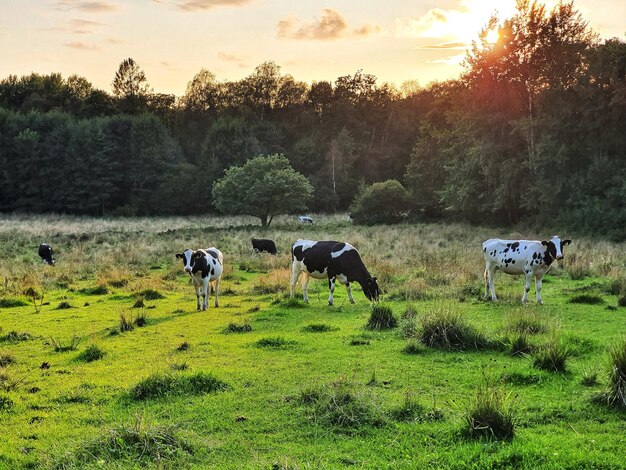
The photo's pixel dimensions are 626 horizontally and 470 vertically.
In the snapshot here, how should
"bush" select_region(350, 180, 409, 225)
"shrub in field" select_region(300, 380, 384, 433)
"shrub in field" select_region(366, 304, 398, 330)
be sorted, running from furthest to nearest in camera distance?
"bush" select_region(350, 180, 409, 225) < "shrub in field" select_region(366, 304, 398, 330) < "shrub in field" select_region(300, 380, 384, 433)

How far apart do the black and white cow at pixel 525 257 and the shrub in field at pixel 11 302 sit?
550 inches

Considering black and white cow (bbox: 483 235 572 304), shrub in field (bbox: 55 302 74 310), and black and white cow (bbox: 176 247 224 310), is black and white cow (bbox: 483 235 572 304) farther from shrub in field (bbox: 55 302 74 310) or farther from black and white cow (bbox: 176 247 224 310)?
shrub in field (bbox: 55 302 74 310)

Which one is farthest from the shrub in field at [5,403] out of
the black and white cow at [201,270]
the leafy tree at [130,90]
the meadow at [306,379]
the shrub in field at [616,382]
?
the leafy tree at [130,90]

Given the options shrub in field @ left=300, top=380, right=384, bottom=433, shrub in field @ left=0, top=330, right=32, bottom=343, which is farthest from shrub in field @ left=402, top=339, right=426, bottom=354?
shrub in field @ left=0, top=330, right=32, bottom=343

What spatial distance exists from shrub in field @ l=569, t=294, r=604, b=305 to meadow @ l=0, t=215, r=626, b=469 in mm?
30

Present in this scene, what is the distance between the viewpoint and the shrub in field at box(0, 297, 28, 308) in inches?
651

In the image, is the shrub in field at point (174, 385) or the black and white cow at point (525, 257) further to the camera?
the black and white cow at point (525, 257)

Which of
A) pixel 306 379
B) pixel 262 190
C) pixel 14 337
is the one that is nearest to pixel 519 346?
pixel 306 379

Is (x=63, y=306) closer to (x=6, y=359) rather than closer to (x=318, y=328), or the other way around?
(x=6, y=359)

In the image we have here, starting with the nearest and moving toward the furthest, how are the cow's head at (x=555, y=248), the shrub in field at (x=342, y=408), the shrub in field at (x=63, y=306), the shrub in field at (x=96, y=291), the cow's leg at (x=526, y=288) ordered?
the shrub in field at (x=342, y=408) < the cow's leg at (x=526, y=288) < the cow's head at (x=555, y=248) < the shrub in field at (x=63, y=306) < the shrub in field at (x=96, y=291)

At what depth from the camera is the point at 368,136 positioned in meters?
77.7

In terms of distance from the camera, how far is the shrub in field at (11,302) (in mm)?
16525

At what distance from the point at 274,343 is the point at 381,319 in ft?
8.70

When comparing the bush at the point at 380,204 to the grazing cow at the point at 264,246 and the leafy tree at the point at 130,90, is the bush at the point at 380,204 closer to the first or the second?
the grazing cow at the point at 264,246
